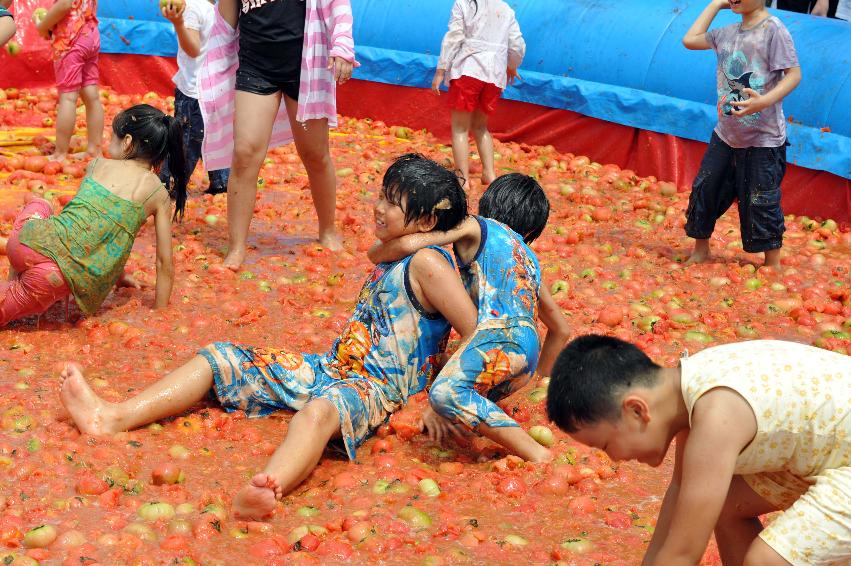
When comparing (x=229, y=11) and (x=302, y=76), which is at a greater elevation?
(x=229, y=11)

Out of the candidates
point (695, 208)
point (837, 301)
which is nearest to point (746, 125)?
point (695, 208)

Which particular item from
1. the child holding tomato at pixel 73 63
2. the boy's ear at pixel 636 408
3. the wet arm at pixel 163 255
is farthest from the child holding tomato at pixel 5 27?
the boy's ear at pixel 636 408

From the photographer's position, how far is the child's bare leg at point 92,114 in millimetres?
8336

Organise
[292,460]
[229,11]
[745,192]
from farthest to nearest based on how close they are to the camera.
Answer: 1. [745,192]
2. [229,11]
3. [292,460]

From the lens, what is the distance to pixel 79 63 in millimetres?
8234

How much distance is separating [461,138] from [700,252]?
2.40 metres

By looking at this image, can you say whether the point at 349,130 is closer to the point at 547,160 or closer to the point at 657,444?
the point at 547,160

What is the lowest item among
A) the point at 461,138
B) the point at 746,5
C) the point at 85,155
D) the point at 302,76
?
the point at 85,155

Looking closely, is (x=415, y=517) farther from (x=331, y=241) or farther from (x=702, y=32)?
(x=702, y=32)

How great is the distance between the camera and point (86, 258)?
5020 mm

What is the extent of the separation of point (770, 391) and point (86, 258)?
3545mm

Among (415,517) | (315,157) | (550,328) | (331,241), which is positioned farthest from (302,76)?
(415,517)

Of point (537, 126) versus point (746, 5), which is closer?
point (746, 5)

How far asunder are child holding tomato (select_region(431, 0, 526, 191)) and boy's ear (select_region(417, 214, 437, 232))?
407 centimetres
